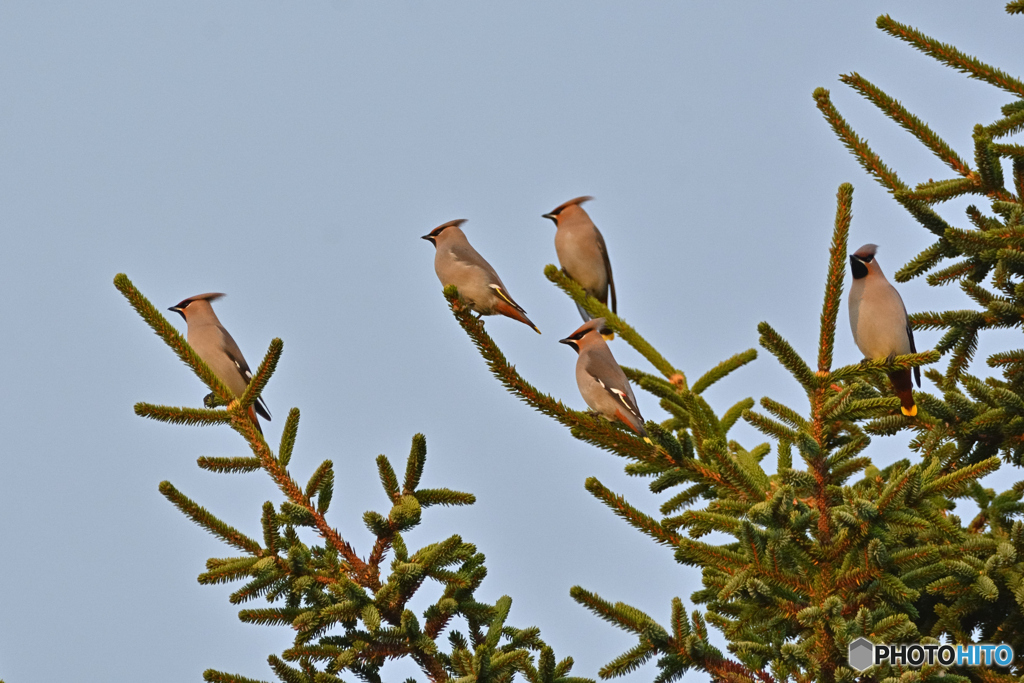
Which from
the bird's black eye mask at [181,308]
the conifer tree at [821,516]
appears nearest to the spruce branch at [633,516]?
the conifer tree at [821,516]

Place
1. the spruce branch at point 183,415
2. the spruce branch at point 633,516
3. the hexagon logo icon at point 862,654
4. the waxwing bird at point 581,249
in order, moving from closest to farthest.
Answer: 1. the hexagon logo icon at point 862,654
2. the spruce branch at point 633,516
3. the spruce branch at point 183,415
4. the waxwing bird at point 581,249

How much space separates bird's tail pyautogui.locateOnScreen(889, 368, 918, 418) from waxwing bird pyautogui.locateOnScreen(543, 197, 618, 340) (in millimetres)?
2553

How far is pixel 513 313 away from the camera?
4793mm

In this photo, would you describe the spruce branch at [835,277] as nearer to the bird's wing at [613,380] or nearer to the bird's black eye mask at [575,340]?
the bird's wing at [613,380]

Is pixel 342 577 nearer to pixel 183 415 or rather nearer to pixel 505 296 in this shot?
pixel 183 415

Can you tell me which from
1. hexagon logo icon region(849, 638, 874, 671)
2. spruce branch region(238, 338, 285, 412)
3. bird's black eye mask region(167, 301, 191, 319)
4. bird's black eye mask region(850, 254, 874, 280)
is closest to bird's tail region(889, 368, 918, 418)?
bird's black eye mask region(850, 254, 874, 280)

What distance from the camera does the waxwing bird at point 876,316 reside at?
4.55 m

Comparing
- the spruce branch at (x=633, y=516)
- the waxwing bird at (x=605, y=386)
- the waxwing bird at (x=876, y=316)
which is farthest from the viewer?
the waxwing bird at (x=876, y=316)

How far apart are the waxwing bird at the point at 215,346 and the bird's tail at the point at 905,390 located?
9.89 ft

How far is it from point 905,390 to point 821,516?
3.12 ft

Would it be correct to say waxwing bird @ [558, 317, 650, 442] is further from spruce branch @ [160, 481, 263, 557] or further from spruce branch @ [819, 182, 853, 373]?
spruce branch @ [160, 481, 263, 557]

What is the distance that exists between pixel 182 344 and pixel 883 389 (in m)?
2.64

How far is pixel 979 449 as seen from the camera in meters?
4.04

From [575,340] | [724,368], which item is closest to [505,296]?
[575,340]
